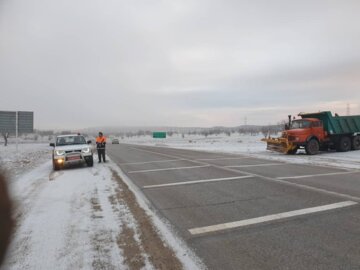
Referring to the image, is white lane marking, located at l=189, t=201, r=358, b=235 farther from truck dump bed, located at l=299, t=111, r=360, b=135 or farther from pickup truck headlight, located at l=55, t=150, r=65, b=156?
truck dump bed, located at l=299, t=111, r=360, b=135

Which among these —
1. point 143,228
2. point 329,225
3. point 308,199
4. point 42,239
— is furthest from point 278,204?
point 42,239

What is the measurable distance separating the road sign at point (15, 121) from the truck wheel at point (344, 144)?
27088 millimetres

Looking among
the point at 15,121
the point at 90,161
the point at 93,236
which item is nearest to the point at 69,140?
the point at 90,161

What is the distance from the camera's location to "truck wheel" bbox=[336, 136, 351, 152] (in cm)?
2652

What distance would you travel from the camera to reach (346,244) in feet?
17.3

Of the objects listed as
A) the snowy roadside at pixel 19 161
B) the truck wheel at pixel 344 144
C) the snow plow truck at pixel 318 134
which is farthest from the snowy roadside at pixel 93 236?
the truck wheel at pixel 344 144

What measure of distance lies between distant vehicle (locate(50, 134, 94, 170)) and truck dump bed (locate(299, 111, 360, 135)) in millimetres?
17039

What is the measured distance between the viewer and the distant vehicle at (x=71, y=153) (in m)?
17.3

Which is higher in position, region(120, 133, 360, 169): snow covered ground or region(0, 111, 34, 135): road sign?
region(0, 111, 34, 135): road sign

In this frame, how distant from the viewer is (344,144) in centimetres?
2673

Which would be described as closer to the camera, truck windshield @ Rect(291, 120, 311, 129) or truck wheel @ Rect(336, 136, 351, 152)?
truck windshield @ Rect(291, 120, 311, 129)

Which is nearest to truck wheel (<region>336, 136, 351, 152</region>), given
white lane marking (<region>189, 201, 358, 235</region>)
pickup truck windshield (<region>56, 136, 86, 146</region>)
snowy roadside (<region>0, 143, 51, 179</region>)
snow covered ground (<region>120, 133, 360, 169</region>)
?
snow covered ground (<region>120, 133, 360, 169</region>)

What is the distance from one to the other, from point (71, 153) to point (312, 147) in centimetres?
1617

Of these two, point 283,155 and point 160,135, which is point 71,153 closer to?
point 283,155
